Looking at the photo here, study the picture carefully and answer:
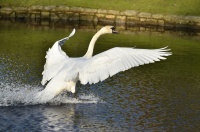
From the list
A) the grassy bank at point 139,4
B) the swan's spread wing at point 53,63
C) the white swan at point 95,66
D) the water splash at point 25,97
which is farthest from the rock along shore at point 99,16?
the white swan at point 95,66

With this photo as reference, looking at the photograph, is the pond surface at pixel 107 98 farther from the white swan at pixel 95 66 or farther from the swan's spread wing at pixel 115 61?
the swan's spread wing at pixel 115 61

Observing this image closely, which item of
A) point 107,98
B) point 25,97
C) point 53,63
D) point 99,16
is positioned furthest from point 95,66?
point 99,16

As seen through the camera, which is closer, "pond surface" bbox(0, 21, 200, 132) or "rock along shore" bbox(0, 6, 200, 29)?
"pond surface" bbox(0, 21, 200, 132)

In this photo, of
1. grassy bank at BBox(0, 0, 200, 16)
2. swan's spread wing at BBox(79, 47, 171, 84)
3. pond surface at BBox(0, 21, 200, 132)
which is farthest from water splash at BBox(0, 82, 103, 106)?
grassy bank at BBox(0, 0, 200, 16)

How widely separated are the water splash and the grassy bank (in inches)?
824

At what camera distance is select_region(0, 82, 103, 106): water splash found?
13.8 meters

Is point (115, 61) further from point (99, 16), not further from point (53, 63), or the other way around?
point (99, 16)

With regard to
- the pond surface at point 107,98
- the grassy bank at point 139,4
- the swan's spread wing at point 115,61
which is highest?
the swan's spread wing at point 115,61

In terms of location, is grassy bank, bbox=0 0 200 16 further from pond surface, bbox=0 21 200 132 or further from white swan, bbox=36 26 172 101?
white swan, bbox=36 26 172 101

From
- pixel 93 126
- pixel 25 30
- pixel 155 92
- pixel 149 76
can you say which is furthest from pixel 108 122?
pixel 25 30

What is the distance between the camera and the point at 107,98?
49.4 ft

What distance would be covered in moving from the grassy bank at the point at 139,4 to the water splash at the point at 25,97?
68.7 ft

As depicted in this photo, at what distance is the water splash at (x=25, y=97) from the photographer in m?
13.8

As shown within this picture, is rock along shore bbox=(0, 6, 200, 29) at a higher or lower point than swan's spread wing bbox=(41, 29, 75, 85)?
lower
